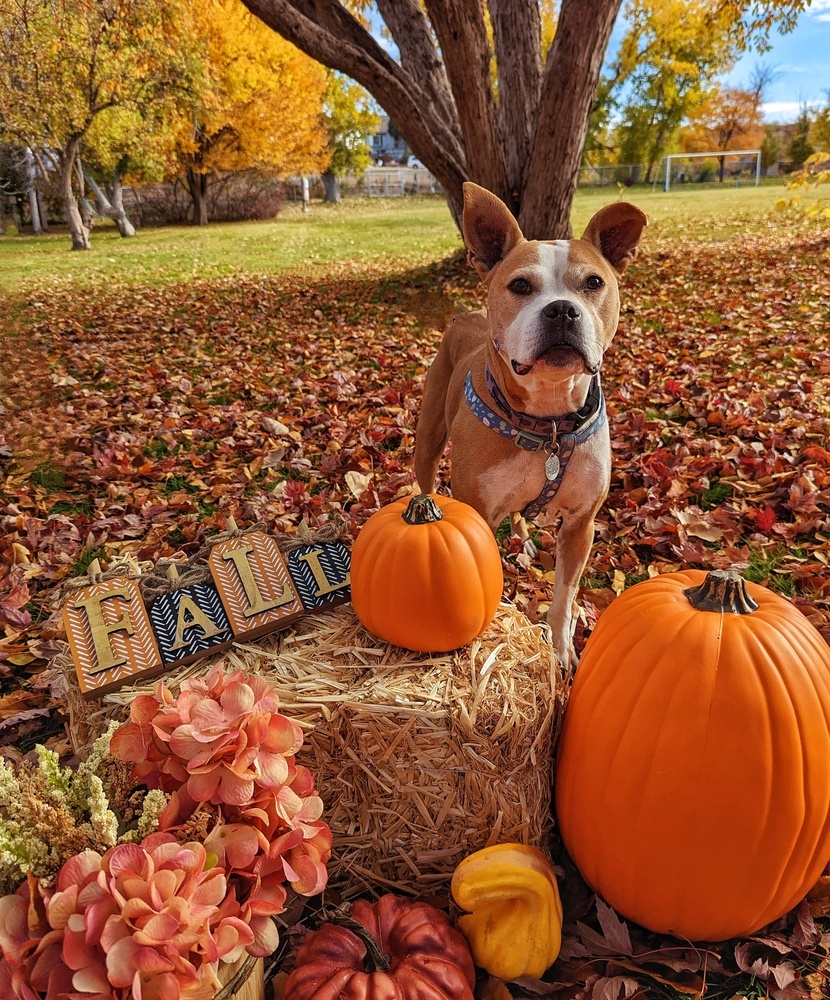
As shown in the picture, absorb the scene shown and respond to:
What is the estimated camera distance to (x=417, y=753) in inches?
82.7

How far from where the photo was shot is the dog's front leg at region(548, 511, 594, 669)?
3111mm

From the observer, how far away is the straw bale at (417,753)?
211cm

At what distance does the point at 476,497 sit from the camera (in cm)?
309

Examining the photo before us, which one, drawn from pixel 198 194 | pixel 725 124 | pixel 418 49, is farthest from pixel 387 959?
pixel 725 124

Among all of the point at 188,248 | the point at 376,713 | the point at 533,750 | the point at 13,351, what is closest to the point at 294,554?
the point at 376,713

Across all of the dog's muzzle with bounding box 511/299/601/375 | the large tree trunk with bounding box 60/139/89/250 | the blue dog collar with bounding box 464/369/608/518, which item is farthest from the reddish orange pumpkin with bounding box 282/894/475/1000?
the large tree trunk with bounding box 60/139/89/250

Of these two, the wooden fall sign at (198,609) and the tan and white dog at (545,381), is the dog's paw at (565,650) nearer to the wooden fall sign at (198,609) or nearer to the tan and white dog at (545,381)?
the tan and white dog at (545,381)

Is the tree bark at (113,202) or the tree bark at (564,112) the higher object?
the tree bark at (564,112)

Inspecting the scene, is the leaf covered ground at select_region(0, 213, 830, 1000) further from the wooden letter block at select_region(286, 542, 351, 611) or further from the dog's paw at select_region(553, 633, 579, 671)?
the wooden letter block at select_region(286, 542, 351, 611)

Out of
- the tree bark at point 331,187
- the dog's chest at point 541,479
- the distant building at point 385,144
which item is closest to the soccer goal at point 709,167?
the tree bark at point 331,187

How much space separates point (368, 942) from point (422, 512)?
1.31m

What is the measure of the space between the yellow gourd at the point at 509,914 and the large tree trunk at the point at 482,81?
30.3ft

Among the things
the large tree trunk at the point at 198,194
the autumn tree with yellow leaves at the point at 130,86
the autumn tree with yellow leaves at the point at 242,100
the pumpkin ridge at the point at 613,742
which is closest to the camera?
the pumpkin ridge at the point at 613,742

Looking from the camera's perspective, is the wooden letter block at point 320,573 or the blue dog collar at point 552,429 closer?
the wooden letter block at point 320,573
